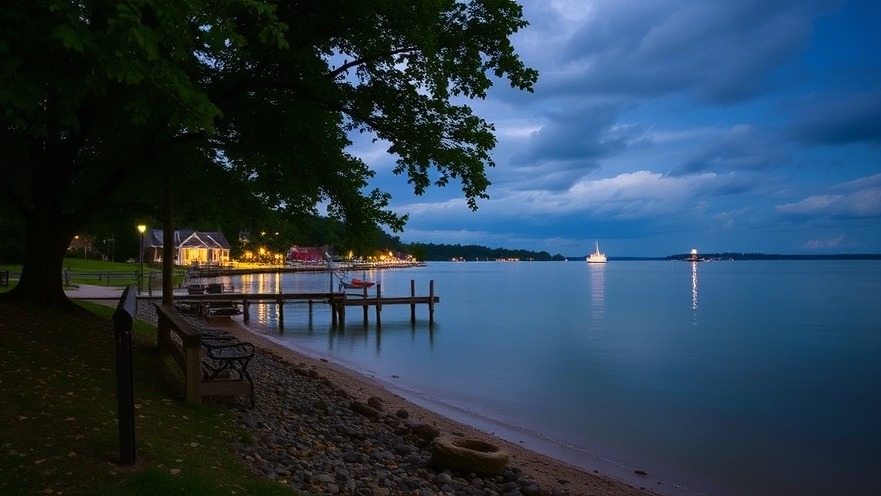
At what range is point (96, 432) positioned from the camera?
666 cm

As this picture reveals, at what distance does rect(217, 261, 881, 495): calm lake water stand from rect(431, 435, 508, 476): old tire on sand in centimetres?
367

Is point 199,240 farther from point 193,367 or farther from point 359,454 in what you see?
point 359,454

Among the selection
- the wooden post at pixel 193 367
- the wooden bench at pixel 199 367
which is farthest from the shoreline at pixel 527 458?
the wooden post at pixel 193 367

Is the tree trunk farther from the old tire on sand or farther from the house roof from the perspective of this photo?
the house roof

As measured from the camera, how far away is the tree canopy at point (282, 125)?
1067 cm

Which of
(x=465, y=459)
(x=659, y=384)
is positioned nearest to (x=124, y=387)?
(x=465, y=459)

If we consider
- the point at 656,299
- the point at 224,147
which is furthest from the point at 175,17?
the point at 656,299

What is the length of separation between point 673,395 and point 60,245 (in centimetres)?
1775

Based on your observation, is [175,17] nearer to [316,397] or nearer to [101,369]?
[101,369]

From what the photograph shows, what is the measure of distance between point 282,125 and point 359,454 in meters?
6.34

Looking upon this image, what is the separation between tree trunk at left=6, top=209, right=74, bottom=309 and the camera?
13.9 meters

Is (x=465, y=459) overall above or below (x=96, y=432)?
below

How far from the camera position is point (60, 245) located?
1429cm

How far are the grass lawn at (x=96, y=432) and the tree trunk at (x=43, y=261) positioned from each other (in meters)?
3.52
